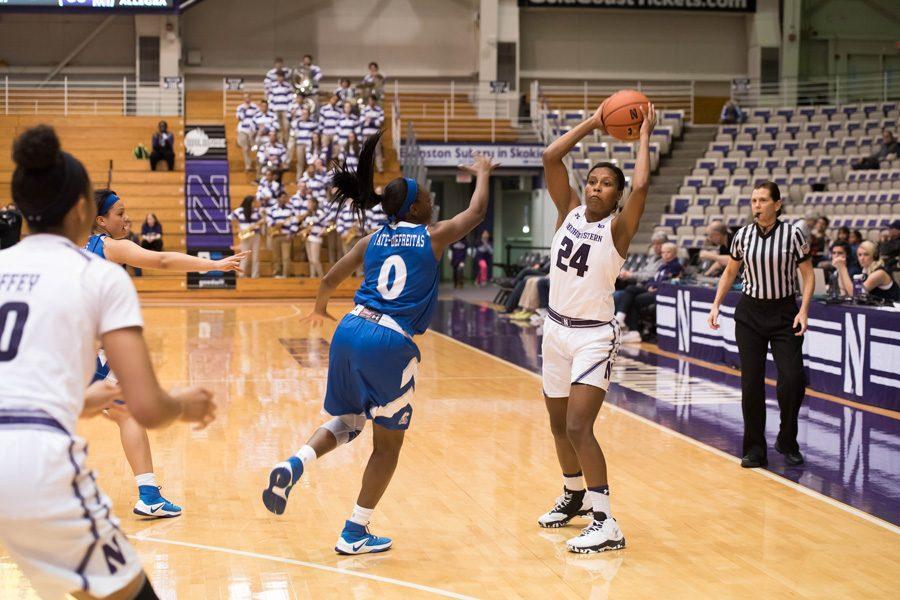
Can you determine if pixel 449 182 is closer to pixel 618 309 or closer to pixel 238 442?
pixel 618 309

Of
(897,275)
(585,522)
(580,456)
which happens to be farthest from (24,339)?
(897,275)

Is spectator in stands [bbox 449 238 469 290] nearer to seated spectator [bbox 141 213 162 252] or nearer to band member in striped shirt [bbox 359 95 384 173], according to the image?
band member in striped shirt [bbox 359 95 384 173]

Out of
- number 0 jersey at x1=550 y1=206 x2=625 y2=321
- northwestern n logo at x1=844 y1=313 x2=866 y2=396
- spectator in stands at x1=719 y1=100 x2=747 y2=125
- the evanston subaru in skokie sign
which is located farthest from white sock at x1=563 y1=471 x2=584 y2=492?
spectator in stands at x1=719 y1=100 x2=747 y2=125

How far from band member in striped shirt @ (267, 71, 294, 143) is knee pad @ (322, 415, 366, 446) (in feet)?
67.1

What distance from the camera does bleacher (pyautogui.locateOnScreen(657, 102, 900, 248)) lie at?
20766mm

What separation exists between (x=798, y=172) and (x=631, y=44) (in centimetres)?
990

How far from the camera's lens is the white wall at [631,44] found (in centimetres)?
3181

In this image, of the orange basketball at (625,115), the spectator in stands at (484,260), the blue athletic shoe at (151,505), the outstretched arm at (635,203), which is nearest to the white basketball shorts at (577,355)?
the outstretched arm at (635,203)

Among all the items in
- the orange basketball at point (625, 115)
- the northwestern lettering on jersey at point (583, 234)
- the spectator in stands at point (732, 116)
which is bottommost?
the northwestern lettering on jersey at point (583, 234)

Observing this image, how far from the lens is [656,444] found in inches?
323

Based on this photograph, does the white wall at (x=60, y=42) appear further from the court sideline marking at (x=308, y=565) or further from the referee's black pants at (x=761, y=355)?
the court sideline marking at (x=308, y=565)

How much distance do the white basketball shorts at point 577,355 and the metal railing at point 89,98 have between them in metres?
24.8

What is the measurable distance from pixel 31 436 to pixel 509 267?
70.7 feet

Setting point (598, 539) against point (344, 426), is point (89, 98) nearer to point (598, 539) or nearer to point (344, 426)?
point (344, 426)
